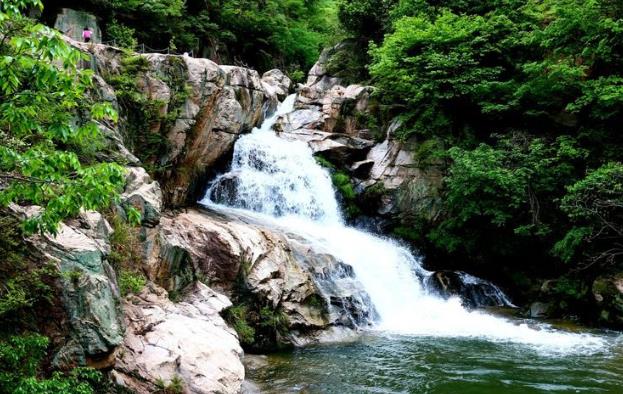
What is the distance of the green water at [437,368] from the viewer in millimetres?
9250

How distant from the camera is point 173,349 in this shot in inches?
297

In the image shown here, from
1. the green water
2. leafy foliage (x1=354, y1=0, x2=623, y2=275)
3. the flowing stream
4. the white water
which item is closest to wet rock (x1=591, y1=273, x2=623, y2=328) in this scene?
leafy foliage (x1=354, y1=0, x2=623, y2=275)

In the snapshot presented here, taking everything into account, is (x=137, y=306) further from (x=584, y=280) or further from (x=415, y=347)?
(x=584, y=280)

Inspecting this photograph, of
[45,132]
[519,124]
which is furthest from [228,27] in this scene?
[45,132]

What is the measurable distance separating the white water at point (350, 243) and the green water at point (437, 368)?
961mm

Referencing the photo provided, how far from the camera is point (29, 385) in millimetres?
4969

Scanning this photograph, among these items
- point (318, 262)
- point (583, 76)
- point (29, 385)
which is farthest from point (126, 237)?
point (583, 76)

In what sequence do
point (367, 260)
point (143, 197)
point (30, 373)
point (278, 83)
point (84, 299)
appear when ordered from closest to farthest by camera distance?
point (30, 373), point (84, 299), point (143, 197), point (367, 260), point (278, 83)

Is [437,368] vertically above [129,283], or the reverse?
[129,283]

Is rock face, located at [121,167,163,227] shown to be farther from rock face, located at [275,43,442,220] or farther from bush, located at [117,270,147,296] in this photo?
rock face, located at [275,43,442,220]

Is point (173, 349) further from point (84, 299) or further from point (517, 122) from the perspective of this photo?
point (517, 122)

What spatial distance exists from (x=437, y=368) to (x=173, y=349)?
229 inches

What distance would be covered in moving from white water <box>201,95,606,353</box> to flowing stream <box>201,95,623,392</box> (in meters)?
0.03

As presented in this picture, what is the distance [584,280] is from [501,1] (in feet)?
40.8
